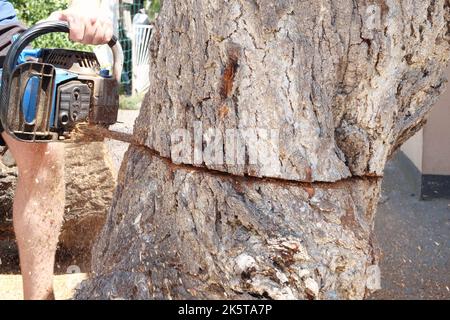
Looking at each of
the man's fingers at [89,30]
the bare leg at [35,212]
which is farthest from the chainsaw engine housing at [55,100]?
the bare leg at [35,212]

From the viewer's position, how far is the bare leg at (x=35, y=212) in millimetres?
2832

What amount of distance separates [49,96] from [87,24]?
28 cm

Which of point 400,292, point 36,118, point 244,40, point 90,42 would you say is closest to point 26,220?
point 36,118

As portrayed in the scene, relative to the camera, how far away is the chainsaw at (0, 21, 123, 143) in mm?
2498

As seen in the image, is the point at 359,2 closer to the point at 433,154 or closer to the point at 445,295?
the point at 445,295

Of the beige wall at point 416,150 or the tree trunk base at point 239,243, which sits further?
the beige wall at point 416,150

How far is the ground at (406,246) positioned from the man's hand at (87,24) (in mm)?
1013

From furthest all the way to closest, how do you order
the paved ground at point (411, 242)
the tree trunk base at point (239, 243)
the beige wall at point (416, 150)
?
the beige wall at point (416, 150), the paved ground at point (411, 242), the tree trunk base at point (239, 243)

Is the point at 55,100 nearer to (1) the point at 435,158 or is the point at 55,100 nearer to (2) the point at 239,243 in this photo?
(2) the point at 239,243

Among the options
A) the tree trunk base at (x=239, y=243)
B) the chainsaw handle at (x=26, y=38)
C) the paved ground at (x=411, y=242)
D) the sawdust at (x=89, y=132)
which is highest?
the chainsaw handle at (x=26, y=38)

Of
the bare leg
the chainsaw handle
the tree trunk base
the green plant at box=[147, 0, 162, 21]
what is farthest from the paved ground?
the green plant at box=[147, 0, 162, 21]

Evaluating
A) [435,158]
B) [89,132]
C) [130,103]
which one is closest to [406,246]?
[435,158]

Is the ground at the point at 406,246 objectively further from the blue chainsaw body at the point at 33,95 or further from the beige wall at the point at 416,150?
the blue chainsaw body at the point at 33,95

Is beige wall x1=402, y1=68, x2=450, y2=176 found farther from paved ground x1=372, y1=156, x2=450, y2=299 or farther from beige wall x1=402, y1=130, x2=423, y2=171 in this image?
paved ground x1=372, y1=156, x2=450, y2=299
